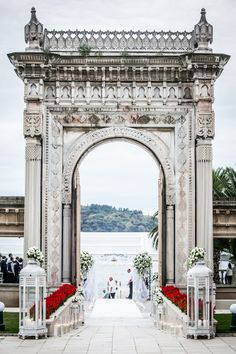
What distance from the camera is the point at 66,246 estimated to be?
2878 cm

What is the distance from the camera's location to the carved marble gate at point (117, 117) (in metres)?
28.5

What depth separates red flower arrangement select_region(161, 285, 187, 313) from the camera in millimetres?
22828

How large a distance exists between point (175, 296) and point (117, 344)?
492cm

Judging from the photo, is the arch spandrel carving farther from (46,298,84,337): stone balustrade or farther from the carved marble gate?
(46,298,84,337): stone balustrade

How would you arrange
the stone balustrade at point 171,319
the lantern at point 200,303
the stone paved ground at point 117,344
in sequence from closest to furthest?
the stone paved ground at point 117,344, the lantern at point 200,303, the stone balustrade at point 171,319

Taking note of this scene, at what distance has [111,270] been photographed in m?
60.5

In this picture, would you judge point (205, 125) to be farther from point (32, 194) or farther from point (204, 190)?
point (32, 194)

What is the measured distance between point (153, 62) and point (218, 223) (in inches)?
218

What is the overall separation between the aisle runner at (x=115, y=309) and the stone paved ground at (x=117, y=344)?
11.8m

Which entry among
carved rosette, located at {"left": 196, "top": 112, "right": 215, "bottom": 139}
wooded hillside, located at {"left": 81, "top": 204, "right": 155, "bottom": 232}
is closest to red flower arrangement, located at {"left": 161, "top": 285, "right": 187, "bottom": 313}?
carved rosette, located at {"left": 196, "top": 112, "right": 215, "bottom": 139}

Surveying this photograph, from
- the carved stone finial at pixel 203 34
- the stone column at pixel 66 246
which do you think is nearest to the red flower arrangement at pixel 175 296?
the stone column at pixel 66 246

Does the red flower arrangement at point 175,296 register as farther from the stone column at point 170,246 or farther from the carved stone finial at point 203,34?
the carved stone finial at point 203,34

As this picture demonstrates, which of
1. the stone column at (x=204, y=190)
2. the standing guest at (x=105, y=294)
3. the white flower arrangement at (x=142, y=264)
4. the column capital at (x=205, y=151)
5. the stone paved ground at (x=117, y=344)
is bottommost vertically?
the standing guest at (x=105, y=294)

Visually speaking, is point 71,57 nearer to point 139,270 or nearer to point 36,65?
point 36,65
